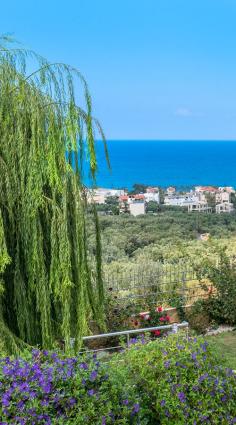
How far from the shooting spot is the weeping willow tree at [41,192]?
175 inches

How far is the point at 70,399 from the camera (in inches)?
128

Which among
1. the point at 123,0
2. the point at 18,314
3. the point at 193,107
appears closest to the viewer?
the point at 18,314

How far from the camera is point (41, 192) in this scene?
176 inches

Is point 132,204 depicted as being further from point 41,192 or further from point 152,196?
point 41,192

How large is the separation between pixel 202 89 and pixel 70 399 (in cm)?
5163

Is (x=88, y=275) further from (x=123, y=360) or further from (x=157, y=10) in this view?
(x=157, y=10)

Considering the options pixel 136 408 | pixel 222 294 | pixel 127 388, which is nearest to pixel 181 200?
pixel 222 294

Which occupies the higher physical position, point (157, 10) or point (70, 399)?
point (157, 10)

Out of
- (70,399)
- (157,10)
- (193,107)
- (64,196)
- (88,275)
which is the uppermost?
(157,10)

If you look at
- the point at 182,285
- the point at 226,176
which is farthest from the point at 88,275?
the point at 226,176

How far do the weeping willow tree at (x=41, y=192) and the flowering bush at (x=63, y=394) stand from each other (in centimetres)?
99

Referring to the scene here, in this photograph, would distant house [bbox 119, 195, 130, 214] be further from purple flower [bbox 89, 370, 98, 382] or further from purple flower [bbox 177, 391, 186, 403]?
purple flower [bbox 89, 370, 98, 382]

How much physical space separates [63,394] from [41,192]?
1.72m

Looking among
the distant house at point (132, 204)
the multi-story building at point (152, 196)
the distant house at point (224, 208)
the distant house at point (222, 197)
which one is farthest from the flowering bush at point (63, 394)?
the distant house at point (222, 197)
